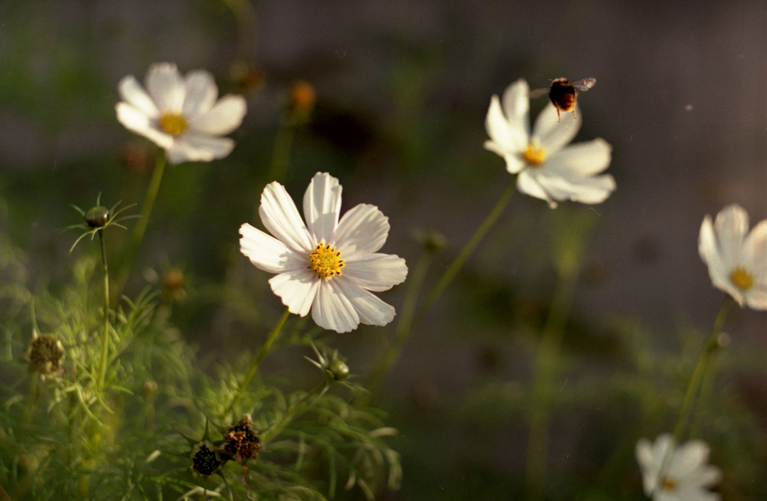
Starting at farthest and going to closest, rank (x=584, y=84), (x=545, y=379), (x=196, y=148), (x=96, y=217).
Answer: (x=545, y=379) → (x=196, y=148) → (x=584, y=84) → (x=96, y=217)

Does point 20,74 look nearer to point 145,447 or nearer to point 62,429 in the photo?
point 62,429

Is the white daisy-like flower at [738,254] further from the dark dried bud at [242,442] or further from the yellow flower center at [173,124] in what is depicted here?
the yellow flower center at [173,124]

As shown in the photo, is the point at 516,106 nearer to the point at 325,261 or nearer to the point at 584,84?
the point at 584,84

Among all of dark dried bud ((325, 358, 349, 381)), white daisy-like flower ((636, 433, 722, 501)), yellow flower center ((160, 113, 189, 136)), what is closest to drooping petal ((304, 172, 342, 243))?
dark dried bud ((325, 358, 349, 381))

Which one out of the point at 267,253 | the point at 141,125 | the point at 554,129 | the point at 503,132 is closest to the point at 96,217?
the point at 267,253

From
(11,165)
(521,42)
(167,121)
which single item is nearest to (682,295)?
(521,42)

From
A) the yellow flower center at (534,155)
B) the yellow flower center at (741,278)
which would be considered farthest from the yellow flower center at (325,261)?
the yellow flower center at (741,278)

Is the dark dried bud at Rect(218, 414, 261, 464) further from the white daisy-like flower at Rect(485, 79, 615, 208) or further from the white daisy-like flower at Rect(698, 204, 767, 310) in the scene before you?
the white daisy-like flower at Rect(698, 204, 767, 310)
